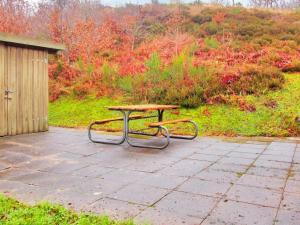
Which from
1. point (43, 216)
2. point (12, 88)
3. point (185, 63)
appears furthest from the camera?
point (185, 63)

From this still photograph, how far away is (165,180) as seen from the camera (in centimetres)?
369

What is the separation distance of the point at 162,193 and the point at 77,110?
7396 mm

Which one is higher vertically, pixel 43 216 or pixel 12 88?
pixel 12 88

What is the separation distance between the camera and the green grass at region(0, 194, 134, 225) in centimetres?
249

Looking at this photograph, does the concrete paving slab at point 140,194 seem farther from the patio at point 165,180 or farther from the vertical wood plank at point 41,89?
the vertical wood plank at point 41,89

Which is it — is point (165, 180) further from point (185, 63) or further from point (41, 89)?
point (185, 63)

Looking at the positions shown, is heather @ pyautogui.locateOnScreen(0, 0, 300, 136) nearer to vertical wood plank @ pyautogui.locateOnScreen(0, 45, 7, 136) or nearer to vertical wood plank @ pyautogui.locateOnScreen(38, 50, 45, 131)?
vertical wood plank @ pyautogui.locateOnScreen(38, 50, 45, 131)

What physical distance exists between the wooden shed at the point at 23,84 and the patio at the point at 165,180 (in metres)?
1.12

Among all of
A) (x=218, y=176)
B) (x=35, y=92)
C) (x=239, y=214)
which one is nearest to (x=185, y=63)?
(x=35, y=92)

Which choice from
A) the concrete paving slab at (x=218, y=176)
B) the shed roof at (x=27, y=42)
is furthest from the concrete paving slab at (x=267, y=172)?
the shed roof at (x=27, y=42)

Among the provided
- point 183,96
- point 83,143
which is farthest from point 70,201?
point 183,96

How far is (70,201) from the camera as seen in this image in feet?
9.77

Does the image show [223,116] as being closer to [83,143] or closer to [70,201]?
[83,143]

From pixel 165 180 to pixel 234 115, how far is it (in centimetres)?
492
